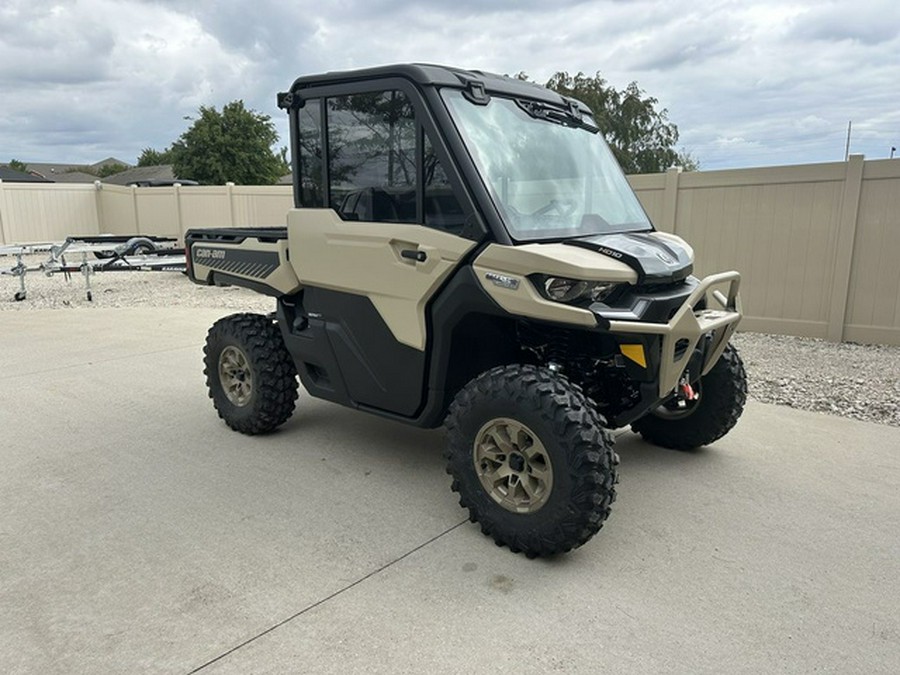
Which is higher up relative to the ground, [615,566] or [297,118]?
[297,118]

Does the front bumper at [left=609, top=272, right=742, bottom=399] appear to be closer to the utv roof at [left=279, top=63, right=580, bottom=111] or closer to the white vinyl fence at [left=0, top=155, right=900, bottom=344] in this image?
the utv roof at [left=279, top=63, right=580, bottom=111]

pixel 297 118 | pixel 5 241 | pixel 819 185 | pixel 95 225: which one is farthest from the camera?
pixel 95 225

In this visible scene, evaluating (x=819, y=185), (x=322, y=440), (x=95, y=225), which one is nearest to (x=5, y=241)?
(x=95, y=225)

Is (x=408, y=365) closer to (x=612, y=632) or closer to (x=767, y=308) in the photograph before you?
(x=612, y=632)

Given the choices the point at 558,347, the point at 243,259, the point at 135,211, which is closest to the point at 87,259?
the point at 243,259

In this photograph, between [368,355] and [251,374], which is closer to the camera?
[368,355]

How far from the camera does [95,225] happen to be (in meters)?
24.5

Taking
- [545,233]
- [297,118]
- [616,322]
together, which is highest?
[297,118]

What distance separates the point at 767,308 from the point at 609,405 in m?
5.42

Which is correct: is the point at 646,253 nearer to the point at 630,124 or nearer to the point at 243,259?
the point at 243,259

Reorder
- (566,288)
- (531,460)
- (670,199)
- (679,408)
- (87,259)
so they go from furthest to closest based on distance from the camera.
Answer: (87,259) < (670,199) < (679,408) < (531,460) < (566,288)

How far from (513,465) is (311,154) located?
2316 mm

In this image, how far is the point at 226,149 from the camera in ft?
126

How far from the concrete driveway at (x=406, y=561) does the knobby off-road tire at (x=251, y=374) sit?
0.19 m
